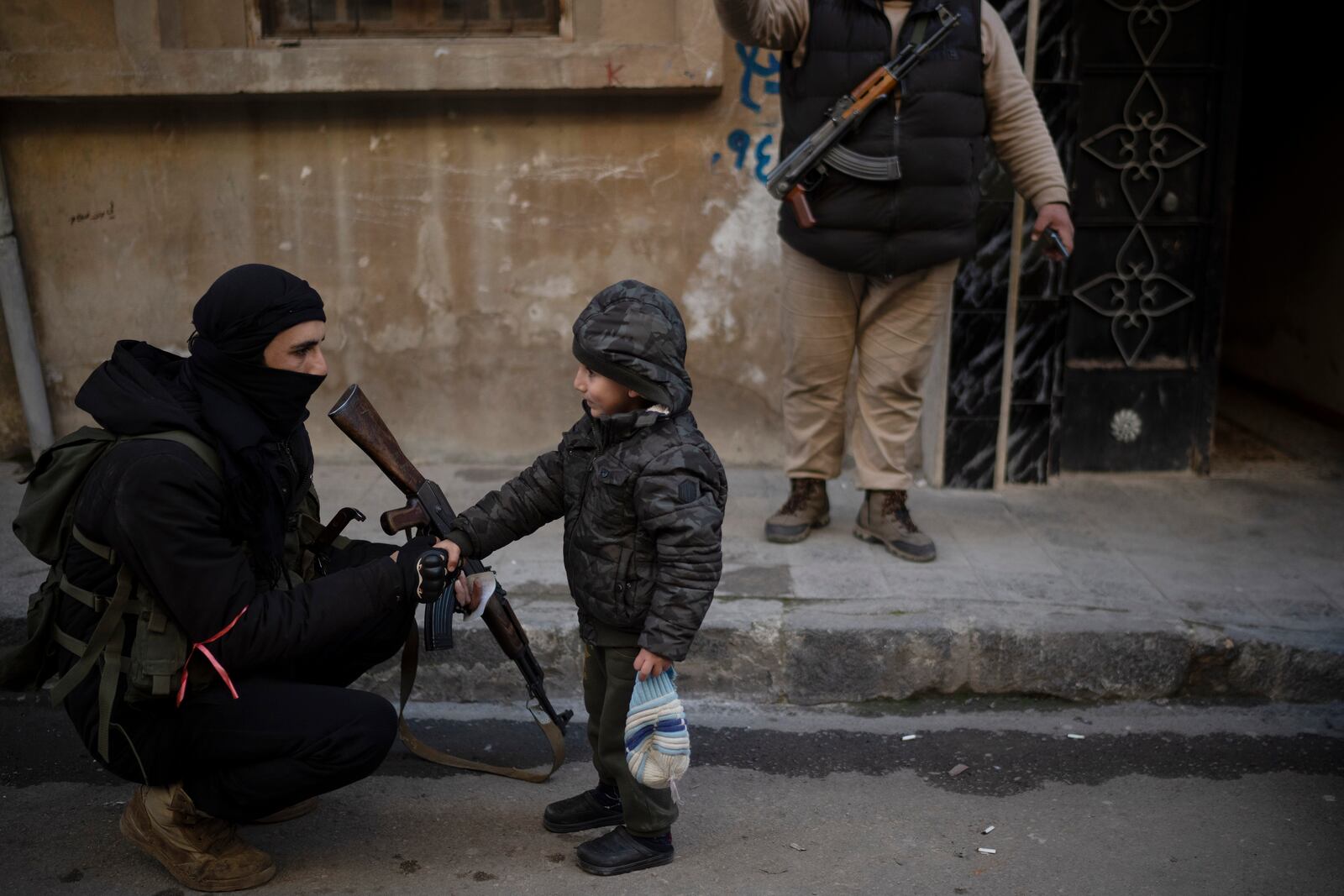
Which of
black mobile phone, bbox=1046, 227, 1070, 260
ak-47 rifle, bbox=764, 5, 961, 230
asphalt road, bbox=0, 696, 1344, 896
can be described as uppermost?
ak-47 rifle, bbox=764, 5, 961, 230

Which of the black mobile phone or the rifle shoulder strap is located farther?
the black mobile phone

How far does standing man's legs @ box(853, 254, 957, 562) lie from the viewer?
14.0 ft

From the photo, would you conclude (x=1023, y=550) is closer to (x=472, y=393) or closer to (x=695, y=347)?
(x=695, y=347)

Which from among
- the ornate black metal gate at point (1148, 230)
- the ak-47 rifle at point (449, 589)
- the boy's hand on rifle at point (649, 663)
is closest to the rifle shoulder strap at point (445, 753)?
the ak-47 rifle at point (449, 589)

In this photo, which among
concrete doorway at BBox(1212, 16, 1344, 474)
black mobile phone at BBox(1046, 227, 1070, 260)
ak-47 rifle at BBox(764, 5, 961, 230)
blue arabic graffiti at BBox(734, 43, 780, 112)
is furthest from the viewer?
concrete doorway at BBox(1212, 16, 1344, 474)

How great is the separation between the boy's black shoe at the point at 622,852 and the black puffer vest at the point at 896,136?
1.93 metres

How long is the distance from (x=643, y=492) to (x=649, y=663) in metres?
0.35

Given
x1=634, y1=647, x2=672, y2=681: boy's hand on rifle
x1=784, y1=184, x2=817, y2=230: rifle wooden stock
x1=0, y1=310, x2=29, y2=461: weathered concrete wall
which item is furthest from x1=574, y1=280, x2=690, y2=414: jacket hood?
x1=0, y1=310, x2=29, y2=461: weathered concrete wall

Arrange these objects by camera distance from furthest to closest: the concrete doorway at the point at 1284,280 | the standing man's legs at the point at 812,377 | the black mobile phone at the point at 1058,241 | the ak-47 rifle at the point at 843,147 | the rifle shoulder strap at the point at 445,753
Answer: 1. the concrete doorway at the point at 1284,280
2. the standing man's legs at the point at 812,377
3. the black mobile phone at the point at 1058,241
4. the ak-47 rifle at the point at 843,147
5. the rifle shoulder strap at the point at 445,753

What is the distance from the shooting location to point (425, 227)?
5066mm

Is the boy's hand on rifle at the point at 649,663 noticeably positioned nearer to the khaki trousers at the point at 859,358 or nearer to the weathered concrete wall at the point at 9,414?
the khaki trousers at the point at 859,358

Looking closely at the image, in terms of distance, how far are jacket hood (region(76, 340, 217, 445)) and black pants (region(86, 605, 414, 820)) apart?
21.5 inches

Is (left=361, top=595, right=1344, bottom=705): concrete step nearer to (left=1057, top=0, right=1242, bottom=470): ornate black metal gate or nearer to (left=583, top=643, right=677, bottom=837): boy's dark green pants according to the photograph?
(left=583, top=643, right=677, bottom=837): boy's dark green pants

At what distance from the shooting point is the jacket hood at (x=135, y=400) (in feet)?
8.93
